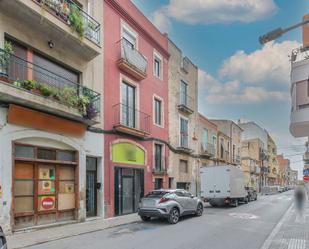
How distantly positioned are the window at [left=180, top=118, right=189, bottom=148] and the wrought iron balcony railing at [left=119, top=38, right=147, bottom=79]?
7969mm

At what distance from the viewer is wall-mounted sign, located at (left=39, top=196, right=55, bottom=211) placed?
42.5 feet

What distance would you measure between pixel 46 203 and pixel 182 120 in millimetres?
16184

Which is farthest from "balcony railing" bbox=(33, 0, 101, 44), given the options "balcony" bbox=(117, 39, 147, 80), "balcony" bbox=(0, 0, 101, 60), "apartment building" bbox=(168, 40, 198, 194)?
"apartment building" bbox=(168, 40, 198, 194)

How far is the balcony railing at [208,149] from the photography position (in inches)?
1283

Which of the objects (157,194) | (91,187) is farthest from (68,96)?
(157,194)

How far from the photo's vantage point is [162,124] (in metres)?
23.6

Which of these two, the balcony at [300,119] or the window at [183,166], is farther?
the window at [183,166]

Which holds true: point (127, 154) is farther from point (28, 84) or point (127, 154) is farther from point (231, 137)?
point (231, 137)

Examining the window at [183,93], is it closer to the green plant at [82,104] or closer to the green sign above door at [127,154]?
the green sign above door at [127,154]

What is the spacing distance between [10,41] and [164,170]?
1387cm

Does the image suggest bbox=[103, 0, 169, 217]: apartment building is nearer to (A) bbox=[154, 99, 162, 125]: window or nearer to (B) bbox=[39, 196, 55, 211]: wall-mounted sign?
(A) bbox=[154, 99, 162, 125]: window

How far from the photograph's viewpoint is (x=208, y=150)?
34.1 m

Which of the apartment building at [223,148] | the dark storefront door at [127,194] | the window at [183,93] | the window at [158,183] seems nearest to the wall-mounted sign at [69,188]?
the dark storefront door at [127,194]

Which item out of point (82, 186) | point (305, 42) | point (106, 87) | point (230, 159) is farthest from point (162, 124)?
point (230, 159)
